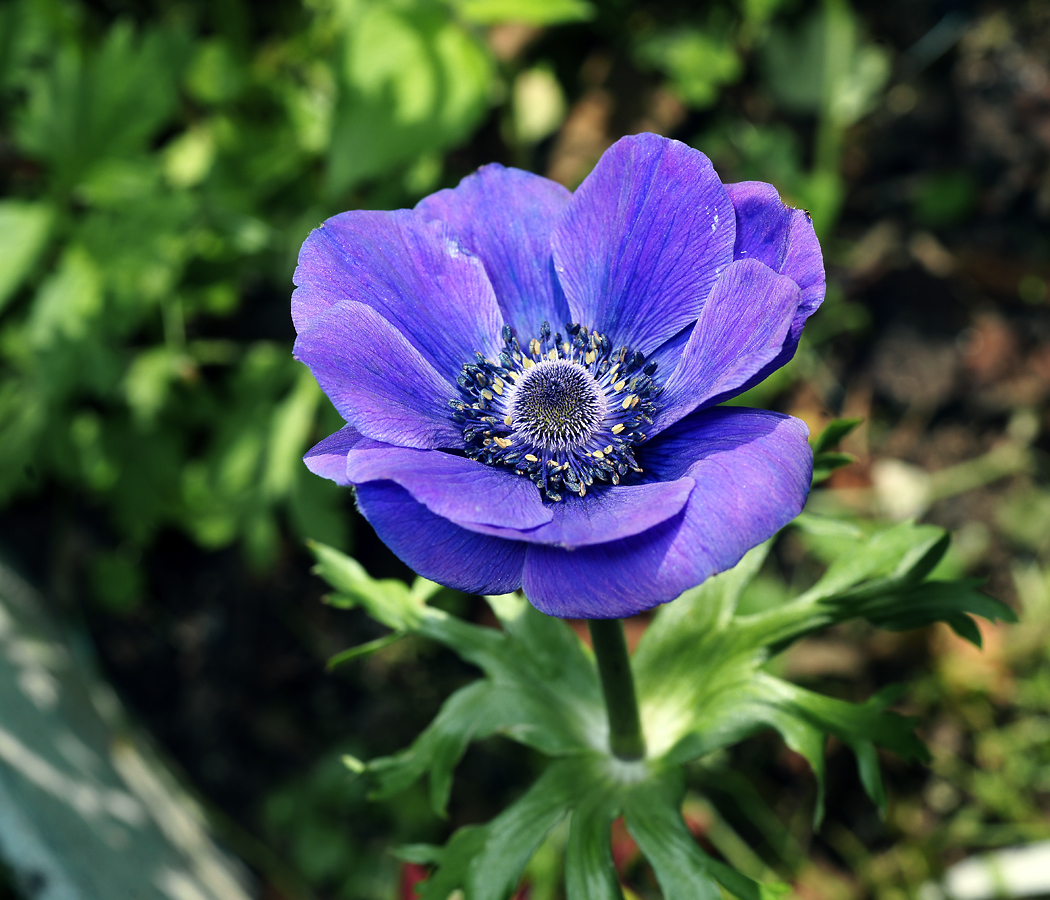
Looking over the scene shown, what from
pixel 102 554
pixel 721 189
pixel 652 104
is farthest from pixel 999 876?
pixel 102 554

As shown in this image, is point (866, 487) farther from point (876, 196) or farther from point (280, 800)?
point (280, 800)

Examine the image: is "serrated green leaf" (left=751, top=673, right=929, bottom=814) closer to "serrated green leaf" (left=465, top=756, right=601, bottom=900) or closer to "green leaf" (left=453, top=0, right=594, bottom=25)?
"serrated green leaf" (left=465, top=756, right=601, bottom=900)

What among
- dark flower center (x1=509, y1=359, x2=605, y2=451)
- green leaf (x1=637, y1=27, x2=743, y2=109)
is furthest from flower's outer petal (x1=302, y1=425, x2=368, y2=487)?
green leaf (x1=637, y1=27, x2=743, y2=109)

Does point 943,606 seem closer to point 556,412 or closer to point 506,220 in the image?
point 556,412

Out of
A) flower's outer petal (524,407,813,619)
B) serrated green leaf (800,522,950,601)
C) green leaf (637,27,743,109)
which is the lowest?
serrated green leaf (800,522,950,601)

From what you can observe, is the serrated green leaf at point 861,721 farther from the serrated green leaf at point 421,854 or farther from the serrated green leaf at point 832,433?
the serrated green leaf at point 421,854

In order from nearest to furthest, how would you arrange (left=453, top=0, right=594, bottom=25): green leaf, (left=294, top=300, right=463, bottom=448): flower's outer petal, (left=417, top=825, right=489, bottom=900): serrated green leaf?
(left=294, top=300, right=463, bottom=448): flower's outer petal < (left=417, top=825, right=489, bottom=900): serrated green leaf < (left=453, top=0, right=594, bottom=25): green leaf
